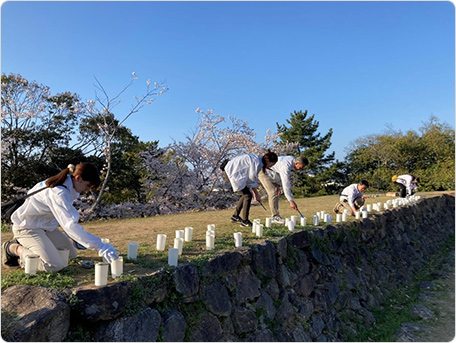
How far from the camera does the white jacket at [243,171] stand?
18.2ft

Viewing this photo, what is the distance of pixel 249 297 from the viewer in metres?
3.93

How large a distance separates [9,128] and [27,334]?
10917 millimetres

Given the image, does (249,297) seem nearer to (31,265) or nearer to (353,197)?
(31,265)

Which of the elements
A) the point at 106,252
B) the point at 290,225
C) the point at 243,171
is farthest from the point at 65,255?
the point at 290,225

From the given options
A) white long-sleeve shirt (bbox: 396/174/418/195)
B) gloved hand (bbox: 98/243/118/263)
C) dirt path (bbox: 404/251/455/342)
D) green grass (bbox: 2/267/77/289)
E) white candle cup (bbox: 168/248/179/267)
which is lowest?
dirt path (bbox: 404/251/455/342)

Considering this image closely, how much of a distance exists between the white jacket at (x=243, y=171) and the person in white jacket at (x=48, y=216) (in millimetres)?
2835

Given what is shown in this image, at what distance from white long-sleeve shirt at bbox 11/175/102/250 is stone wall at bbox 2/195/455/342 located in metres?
0.43

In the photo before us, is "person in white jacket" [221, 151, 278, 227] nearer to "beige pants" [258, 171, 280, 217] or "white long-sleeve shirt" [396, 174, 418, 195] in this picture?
"beige pants" [258, 171, 280, 217]

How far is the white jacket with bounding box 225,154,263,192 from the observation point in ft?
18.2

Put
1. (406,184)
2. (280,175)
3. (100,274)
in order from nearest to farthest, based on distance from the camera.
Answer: (100,274), (280,175), (406,184)

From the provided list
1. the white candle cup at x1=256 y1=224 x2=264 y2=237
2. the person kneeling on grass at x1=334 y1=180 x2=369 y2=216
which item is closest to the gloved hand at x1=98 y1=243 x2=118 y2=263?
the white candle cup at x1=256 y1=224 x2=264 y2=237

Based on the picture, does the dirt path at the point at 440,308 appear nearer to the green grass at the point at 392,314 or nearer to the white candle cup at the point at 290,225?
the green grass at the point at 392,314

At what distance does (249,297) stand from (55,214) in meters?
2.37

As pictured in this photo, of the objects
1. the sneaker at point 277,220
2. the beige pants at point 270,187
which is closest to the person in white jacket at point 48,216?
the beige pants at point 270,187
